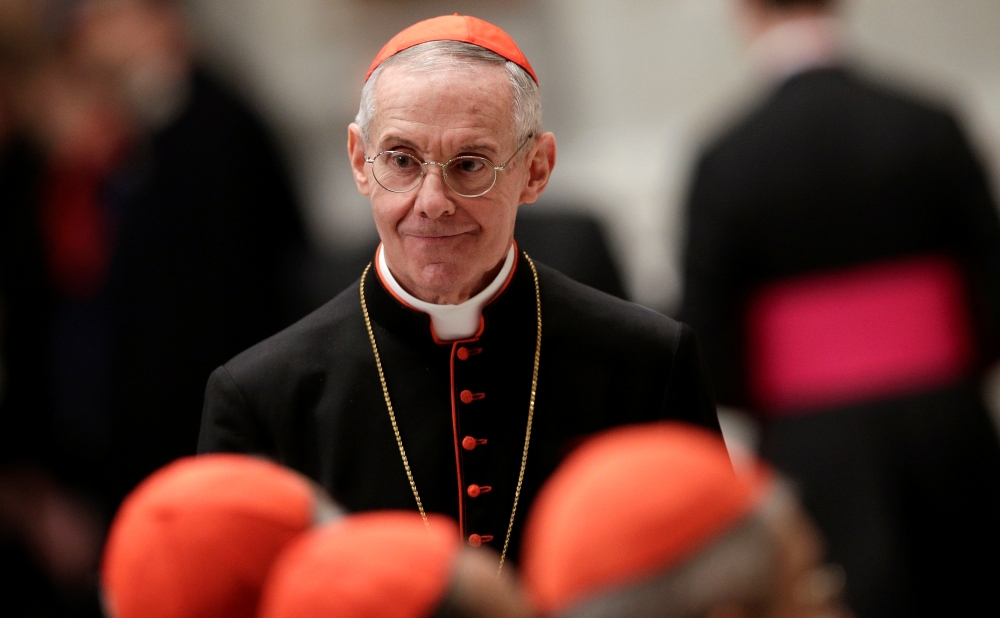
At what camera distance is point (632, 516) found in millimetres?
954

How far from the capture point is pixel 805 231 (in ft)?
10.3

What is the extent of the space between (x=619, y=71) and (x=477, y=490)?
3.67 m

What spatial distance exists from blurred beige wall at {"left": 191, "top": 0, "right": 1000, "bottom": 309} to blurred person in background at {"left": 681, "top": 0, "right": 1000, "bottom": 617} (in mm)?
1326

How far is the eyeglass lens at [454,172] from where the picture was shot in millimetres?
1367

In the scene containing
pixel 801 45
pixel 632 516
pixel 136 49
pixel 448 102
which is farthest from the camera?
pixel 136 49

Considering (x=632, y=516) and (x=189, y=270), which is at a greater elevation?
(x=632, y=516)

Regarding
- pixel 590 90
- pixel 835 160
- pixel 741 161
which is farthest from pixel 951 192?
pixel 590 90

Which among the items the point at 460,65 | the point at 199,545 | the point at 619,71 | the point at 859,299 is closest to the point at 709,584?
the point at 199,545

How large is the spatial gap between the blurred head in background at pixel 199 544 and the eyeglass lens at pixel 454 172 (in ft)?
1.34

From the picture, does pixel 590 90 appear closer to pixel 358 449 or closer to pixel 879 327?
pixel 879 327

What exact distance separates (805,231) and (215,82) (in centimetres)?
134

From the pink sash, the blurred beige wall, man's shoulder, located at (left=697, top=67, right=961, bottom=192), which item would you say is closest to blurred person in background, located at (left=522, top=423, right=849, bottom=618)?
the pink sash

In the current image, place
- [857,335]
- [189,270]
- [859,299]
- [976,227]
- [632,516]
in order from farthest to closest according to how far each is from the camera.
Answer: [976,227]
[859,299]
[857,335]
[189,270]
[632,516]

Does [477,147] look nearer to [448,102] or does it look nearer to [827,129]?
[448,102]
